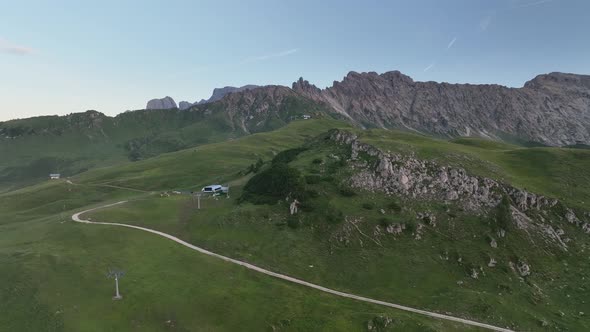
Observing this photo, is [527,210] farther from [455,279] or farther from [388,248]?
[388,248]

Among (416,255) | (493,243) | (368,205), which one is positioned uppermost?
(368,205)

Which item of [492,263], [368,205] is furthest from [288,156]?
[492,263]

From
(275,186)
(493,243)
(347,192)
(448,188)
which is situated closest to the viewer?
(493,243)

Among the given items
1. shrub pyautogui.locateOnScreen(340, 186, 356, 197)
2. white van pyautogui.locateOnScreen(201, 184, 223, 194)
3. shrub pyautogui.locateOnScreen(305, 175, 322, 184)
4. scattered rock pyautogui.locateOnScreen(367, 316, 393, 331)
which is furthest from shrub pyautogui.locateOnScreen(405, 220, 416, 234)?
white van pyautogui.locateOnScreen(201, 184, 223, 194)

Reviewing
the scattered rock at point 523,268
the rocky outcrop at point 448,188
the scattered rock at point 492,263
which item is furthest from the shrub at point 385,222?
the scattered rock at point 523,268

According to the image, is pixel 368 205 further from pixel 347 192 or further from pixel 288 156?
pixel 288 156

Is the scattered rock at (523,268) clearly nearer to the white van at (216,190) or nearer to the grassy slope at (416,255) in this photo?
the grassy slope at (416,255)

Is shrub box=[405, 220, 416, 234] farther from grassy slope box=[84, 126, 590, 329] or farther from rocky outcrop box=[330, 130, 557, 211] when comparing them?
rocky outcrop box=[330, 130, 557, 211]

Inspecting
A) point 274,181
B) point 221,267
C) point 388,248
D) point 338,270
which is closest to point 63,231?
point 221,267
